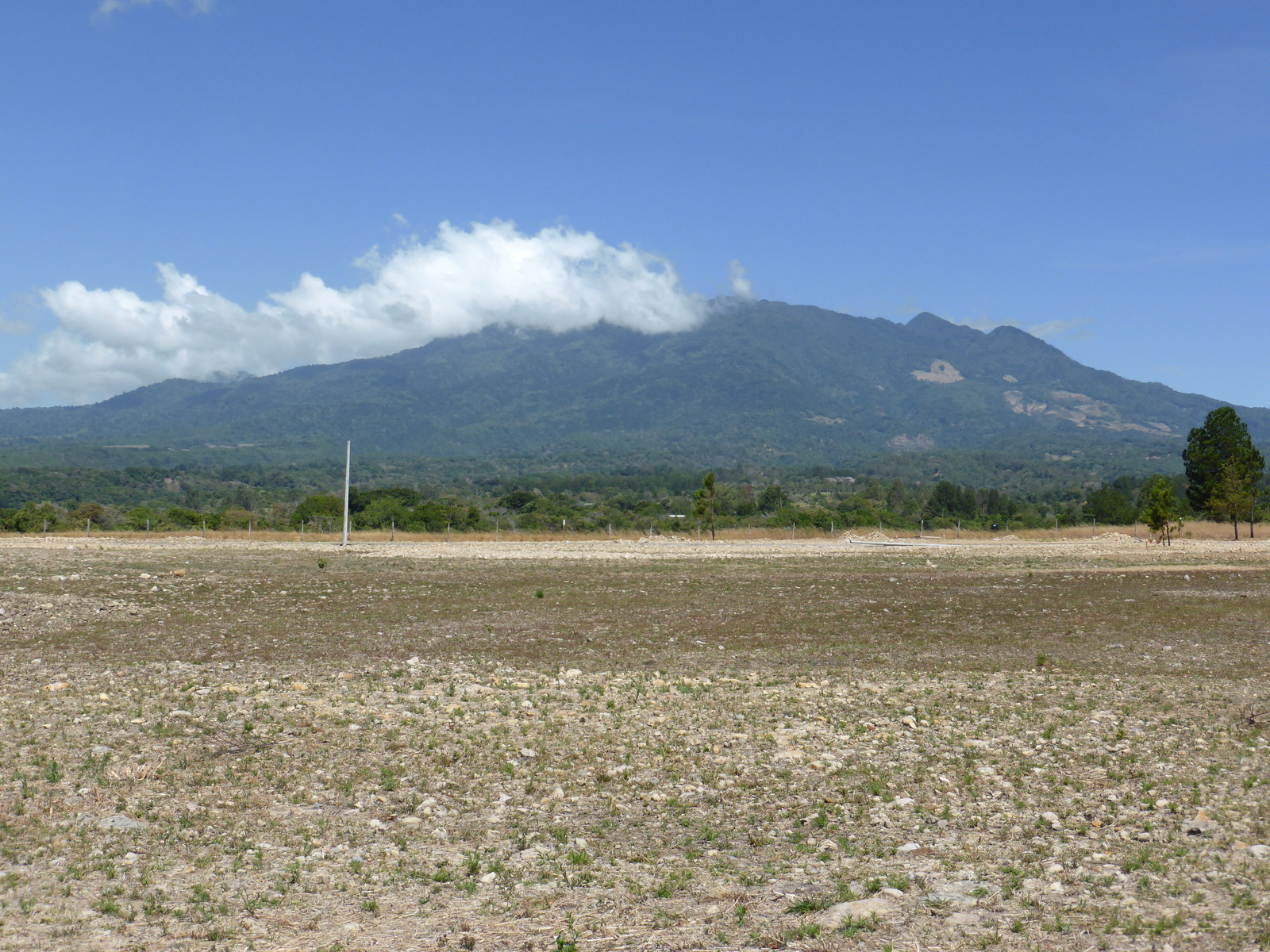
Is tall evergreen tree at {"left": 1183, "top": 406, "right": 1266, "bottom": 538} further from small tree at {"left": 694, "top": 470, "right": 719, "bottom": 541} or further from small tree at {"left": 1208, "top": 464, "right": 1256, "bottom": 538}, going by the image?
small tree at {"left": 694, "top": 470, "right": 719, "bottom": 541}

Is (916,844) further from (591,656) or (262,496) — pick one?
(262,496)

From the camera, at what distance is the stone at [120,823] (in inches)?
313

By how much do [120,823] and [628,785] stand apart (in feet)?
14.2

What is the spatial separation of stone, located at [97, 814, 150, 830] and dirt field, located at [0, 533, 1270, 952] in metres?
0.04

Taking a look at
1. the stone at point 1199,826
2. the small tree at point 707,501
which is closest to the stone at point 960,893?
the stone at point 1199,826

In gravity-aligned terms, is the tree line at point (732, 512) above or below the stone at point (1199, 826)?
above

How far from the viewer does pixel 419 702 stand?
12555 mm

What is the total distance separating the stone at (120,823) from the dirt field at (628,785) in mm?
40

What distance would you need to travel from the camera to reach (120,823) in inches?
316

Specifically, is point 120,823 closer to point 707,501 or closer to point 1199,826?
point 1199,826

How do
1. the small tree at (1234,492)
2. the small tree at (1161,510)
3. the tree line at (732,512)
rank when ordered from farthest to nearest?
1. the tree line at (732,512)
2. the small tree at (1234,492)
3. the small tree at (1161,510)

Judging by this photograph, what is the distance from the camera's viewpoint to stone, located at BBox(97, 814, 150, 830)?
7.94 meters

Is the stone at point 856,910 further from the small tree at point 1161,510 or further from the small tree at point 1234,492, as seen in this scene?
the small tree at point 1234,492

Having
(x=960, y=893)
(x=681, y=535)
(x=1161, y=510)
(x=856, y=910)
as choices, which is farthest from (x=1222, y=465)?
(x=856, y=910)
